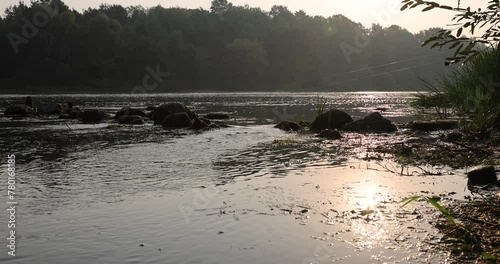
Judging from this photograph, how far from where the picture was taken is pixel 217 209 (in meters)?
8.73

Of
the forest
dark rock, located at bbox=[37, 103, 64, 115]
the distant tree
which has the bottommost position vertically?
dark rock, located at bbox=[37, 103, 64, 115]

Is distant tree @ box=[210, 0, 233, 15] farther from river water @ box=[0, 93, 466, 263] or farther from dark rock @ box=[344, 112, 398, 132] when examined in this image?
river water @ box=[0, 93, 466, 263]

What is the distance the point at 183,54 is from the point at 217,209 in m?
122

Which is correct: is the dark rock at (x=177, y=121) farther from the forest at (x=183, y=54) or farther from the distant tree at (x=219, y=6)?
the distant tree at (x=219, y=6)

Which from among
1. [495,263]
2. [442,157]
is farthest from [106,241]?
[442,157]

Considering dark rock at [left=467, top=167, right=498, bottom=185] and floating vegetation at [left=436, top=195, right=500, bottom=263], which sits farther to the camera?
dark rock at [left=467, top=167, right=498, bottom=185]

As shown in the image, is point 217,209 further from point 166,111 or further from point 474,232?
point 166,111

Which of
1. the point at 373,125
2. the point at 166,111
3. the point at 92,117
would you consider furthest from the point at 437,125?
the point at 92,117

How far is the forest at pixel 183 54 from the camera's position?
11006cm

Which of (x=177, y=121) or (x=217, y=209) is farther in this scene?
(x=177, y=121)

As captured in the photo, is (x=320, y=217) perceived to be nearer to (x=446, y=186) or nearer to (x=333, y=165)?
(x=446, y=186)

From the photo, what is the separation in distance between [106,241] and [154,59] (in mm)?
113812

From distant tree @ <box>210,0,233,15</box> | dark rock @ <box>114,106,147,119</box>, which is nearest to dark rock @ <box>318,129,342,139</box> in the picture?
dark rock @ <box>114,106,147,119</box>

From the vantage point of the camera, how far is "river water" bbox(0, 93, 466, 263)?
6453 mm
